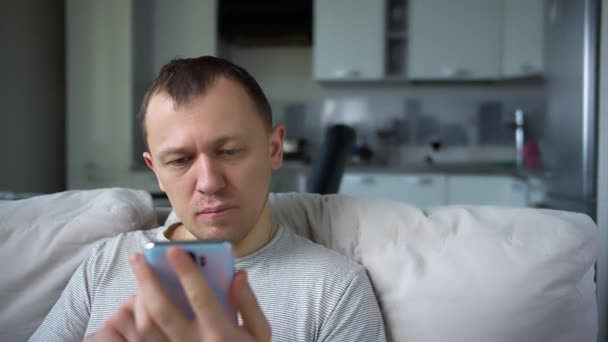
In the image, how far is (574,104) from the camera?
7.45ft

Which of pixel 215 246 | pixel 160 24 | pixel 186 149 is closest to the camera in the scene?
pixel 215 246

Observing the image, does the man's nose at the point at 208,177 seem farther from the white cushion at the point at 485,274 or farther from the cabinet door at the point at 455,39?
the cabinet door at the point at 455,39

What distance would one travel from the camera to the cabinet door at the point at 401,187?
10.5 feet

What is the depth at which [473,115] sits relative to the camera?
3.74 metres

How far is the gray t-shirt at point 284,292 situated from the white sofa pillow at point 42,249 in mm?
111

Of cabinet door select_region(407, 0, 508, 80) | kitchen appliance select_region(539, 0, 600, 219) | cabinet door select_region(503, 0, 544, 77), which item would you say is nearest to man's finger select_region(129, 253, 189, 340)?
kitchen appliance select_region(539, 0, 600, 219)

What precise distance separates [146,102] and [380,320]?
21.2 inches

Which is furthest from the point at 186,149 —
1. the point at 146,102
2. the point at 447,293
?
the point at 447,293

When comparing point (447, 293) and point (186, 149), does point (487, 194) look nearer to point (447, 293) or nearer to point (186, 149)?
point (447, 293)

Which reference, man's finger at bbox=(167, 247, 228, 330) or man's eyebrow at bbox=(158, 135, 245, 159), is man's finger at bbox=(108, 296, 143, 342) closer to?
man's finger at bbox=(167, 247, 228, 330)

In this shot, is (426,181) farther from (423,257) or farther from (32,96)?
(32,96)

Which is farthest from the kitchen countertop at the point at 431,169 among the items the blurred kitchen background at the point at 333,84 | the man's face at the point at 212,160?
the man's face at the point at 212,160

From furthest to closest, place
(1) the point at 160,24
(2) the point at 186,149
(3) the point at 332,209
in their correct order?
(1) the point at 160,24 → (3) the point at 332,209 → (2) the point at 186,149

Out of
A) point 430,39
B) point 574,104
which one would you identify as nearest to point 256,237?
point 574,104
